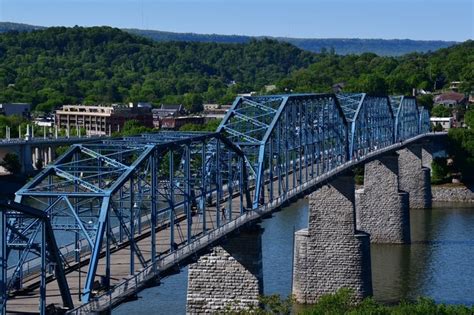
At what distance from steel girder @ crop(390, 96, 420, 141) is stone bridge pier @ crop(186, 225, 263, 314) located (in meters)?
40.0

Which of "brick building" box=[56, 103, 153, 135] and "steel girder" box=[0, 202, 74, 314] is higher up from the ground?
"steel girder" box=[0, 202, 74, 314]

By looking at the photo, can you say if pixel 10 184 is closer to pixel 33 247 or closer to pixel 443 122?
pixel 443 122

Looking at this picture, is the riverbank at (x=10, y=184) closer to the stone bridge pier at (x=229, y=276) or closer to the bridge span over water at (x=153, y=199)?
the bridge span over water at (x=153, y=199)

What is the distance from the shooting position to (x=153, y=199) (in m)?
30.1

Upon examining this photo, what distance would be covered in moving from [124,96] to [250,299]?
118962 millimetres

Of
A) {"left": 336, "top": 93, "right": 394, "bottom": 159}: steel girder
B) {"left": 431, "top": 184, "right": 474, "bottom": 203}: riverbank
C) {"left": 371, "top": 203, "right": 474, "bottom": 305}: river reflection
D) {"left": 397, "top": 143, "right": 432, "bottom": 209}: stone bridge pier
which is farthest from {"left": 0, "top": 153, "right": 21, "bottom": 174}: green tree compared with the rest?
{"left": 371, "top": 203, "right": 474, "bottom": 305}: river reflection

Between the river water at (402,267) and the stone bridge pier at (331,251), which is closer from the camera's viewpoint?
the river water at (402,267)

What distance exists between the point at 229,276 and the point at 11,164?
165 feet

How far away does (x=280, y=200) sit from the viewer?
41250 millimetres

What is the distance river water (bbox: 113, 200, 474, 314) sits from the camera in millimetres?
42406

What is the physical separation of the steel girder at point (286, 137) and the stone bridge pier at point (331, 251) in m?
1.31

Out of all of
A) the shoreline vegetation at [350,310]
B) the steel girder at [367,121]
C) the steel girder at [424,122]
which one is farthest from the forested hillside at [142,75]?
the shoreline vegetation at [350,310]

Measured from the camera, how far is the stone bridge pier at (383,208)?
60.2m

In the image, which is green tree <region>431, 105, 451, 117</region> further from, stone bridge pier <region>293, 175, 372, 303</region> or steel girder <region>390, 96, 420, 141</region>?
stone bridge pier <region>293, 175, 372, 303</region>
